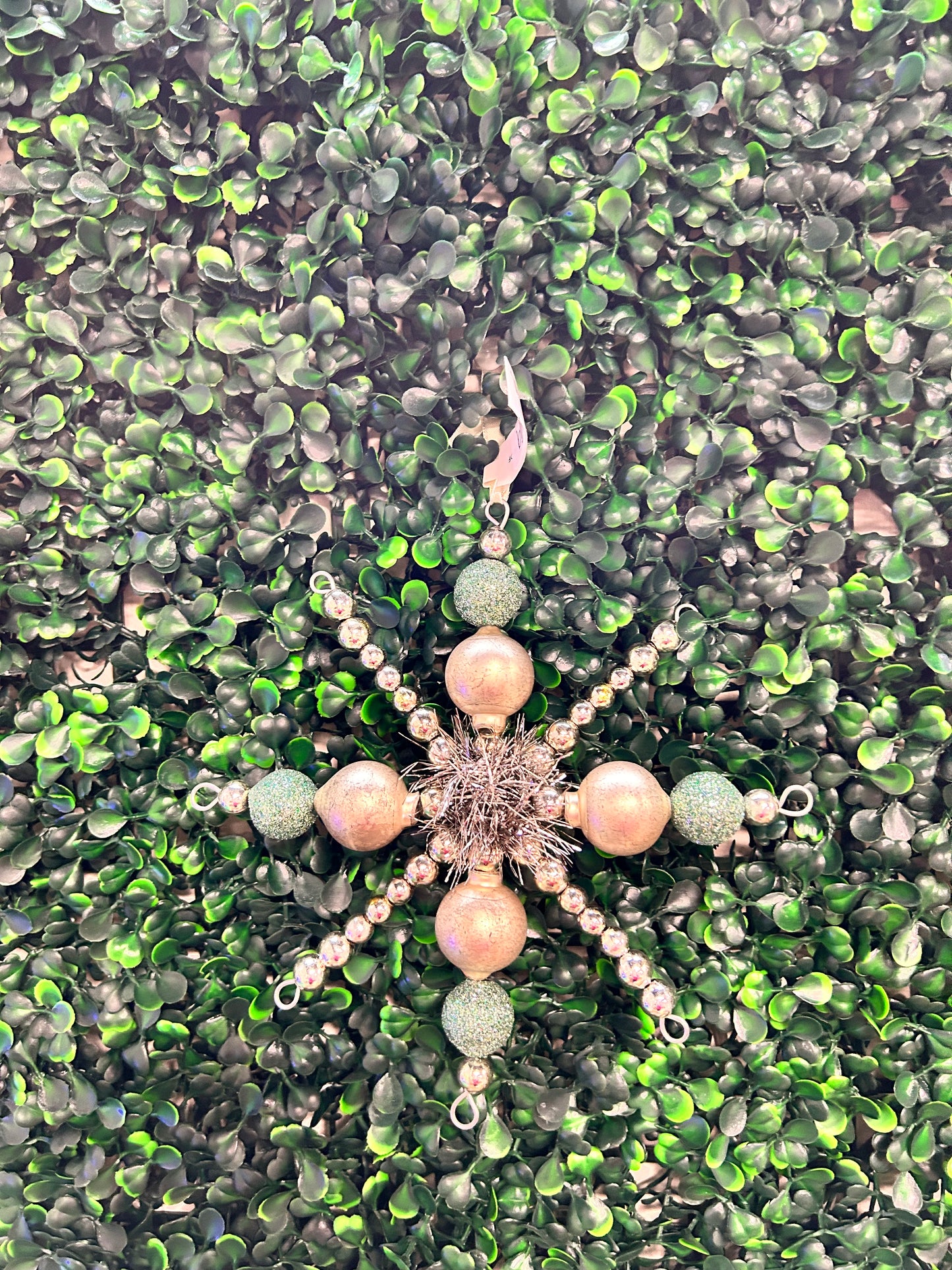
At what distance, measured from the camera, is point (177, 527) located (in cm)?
57

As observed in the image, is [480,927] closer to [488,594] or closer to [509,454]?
[488,594]

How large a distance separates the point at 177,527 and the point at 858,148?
59 cm

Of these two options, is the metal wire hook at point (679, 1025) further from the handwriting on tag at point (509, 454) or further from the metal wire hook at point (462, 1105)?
the handwriting on tag at point (509, 454)

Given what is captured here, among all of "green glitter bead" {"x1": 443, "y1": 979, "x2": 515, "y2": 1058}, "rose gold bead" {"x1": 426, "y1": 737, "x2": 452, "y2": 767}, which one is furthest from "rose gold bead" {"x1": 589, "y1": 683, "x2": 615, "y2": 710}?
"green glitter bead" {"x1": 443, "y1": 979, "x2": 515, "y2": 1058}

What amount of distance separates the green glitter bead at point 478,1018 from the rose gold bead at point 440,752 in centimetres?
15

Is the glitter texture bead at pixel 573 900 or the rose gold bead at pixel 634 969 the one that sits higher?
the glitter texture bead at pixel 573 900

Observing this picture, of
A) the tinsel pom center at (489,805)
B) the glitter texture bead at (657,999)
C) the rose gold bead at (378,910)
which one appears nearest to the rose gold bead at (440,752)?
the tinsel pom center at (489,805)

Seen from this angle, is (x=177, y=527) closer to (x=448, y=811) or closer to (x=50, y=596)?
(x=50, y=596)

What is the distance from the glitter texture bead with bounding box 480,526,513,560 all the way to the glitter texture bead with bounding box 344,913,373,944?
279 mm

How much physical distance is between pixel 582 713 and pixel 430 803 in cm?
13

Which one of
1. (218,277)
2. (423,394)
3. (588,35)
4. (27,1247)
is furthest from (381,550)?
(27,1247)

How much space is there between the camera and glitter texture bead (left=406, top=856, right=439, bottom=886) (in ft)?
1.68

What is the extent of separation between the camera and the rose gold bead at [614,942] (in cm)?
49

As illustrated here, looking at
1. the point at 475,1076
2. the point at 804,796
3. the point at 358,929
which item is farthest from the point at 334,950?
the point at 804,796
